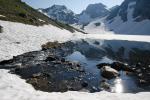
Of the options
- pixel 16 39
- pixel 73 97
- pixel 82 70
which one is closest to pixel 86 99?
pixel 73 97

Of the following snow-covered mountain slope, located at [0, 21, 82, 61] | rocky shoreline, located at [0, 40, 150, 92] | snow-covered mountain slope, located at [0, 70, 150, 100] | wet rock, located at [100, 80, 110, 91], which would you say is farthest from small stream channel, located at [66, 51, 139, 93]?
snow-covered mountain slope, located at [0, 21, 82, 61]

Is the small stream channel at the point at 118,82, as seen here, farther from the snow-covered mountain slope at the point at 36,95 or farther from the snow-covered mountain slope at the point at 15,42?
the snow-covered mountain slope at the point at 15,42

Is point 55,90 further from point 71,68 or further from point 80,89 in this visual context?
point 71,68

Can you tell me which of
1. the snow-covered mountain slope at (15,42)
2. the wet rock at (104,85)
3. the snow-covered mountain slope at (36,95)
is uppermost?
the snow-covered mountain slope at (15,42)

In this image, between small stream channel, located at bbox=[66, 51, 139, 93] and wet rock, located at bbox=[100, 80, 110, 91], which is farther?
small stream channel, located at bbox=[66, 51, 139, 93]

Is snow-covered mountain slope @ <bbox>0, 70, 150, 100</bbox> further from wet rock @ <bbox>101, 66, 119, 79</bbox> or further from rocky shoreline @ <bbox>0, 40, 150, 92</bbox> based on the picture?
wet rock @ <bbox>101, 66, 119, 79</bbox>

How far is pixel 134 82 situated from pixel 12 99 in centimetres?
1515

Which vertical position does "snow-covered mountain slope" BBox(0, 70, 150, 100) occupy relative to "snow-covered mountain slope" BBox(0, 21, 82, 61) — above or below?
below

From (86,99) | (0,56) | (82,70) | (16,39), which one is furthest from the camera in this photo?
(16,39)

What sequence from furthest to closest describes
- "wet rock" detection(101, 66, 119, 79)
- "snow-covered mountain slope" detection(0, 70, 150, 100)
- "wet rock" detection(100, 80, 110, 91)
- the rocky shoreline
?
"wet rock" detection(101, 66, 119, 79) < "wet rock" detection(100, 80, 110, 91) < the rocky shoreline < "snow-covered mountain slope" detection(0, 70, 150, 100)

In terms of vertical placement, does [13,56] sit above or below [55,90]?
above

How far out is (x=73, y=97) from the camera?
19.4 metres

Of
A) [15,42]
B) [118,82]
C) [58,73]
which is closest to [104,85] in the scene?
[118,82]

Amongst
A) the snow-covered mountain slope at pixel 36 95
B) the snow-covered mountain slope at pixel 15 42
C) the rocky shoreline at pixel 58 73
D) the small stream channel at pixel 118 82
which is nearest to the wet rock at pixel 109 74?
the rocky shoreline at pixel 58 73
